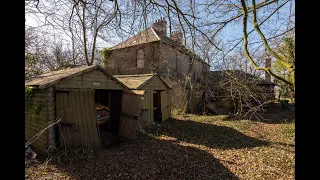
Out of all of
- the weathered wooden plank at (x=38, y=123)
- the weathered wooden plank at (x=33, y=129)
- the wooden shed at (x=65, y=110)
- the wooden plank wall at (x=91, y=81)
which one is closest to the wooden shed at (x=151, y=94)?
the wooden plank wall at (x=91, y=81)

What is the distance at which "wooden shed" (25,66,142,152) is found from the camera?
612 cm

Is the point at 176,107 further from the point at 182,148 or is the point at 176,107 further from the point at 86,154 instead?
the point at 86,154

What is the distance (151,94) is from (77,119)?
5175mm

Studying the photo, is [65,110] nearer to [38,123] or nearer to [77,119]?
[77,119]

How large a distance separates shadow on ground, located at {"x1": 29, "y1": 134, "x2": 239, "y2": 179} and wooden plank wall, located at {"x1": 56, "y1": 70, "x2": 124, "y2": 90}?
8.42 ft

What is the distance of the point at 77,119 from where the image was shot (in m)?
6.70

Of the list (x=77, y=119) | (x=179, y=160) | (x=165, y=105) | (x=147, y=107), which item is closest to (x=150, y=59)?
(x=165, y=105)

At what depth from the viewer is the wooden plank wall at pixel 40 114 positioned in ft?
20.0

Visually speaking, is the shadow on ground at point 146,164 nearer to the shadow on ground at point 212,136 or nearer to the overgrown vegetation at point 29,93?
the shadow on ground at point 212,136

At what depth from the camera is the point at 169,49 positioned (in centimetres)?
1758

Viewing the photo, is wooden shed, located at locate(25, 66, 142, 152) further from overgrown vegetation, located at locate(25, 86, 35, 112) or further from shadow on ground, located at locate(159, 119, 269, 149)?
shadow on ground, located at locate(159, 119, 269, 149)

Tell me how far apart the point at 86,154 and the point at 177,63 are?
47.8 feet

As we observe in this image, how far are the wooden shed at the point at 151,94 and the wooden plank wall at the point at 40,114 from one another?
4.32m
